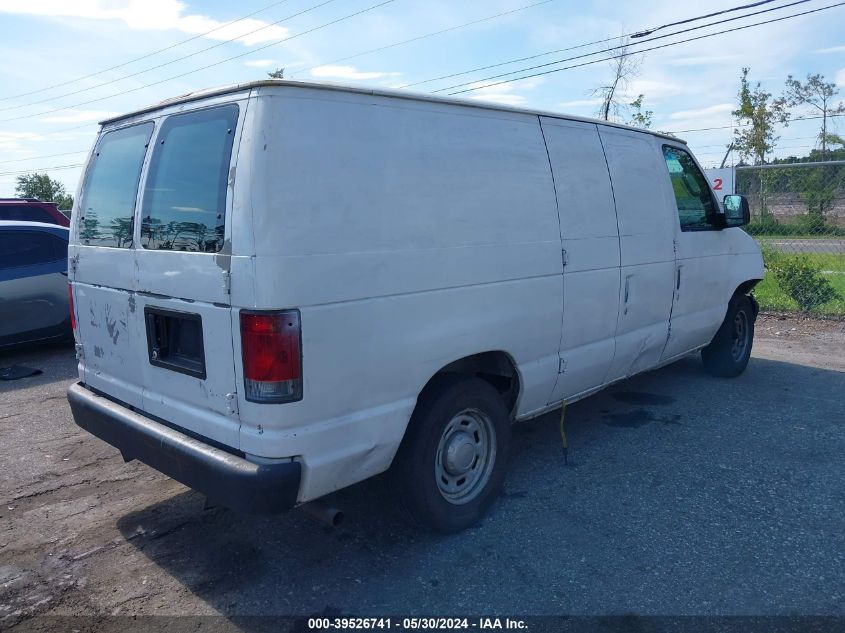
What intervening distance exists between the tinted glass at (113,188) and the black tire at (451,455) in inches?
70.5

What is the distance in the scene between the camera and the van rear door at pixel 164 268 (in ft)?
9.48

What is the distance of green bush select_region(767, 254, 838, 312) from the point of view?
9.77 meters

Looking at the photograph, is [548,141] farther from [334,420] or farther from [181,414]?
[181,414]

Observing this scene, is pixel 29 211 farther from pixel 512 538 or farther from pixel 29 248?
pixel 512 538

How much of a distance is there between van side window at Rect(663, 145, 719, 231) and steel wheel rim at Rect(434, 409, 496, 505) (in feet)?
8.82

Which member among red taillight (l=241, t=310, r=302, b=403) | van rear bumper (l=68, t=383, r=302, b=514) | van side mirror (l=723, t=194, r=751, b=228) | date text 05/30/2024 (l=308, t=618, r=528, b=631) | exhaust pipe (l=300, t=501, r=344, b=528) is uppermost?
van side mirror (l=723, t=194, r=751, b=228)

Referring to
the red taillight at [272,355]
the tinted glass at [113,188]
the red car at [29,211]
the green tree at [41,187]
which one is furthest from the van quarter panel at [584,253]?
the green tree at [41,187]

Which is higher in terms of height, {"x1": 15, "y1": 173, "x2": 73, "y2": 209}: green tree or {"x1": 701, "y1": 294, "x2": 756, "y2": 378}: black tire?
{"x1": 15, "y1": 173, "x2": 73, "y2": 209}: green tree

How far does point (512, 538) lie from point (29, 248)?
7138 millimetres

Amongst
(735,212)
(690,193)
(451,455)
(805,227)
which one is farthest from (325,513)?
(805,227)

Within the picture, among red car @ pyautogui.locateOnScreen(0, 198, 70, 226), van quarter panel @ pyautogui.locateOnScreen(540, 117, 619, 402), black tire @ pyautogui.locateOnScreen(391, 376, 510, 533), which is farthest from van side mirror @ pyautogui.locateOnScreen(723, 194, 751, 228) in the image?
red car @ pyautogui.locateOnScreen(0, 198, 70, 226)

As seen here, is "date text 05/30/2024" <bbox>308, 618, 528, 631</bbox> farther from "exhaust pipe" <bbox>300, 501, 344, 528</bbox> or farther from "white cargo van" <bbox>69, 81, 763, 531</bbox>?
"white cargo van" <bbox>69, 81, 763, 531</bbox>

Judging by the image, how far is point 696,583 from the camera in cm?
315

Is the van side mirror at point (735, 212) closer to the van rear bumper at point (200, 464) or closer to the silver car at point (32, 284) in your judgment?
the van rear bumper at point (200, 464)
